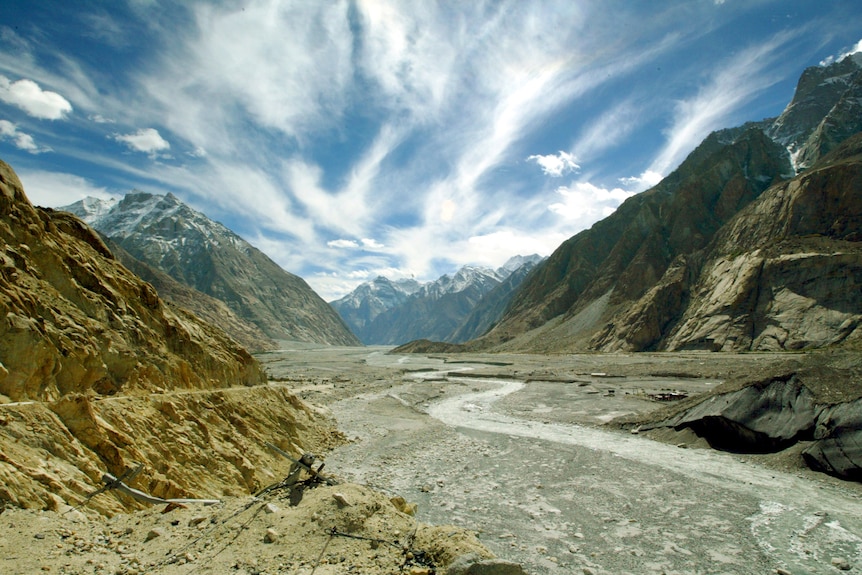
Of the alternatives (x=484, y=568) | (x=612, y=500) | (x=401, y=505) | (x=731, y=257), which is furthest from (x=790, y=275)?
(x=484, y=568)

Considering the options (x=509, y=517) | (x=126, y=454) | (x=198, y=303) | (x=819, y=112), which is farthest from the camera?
(x=198, y=303)

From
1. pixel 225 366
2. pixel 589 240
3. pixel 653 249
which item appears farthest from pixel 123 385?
pixel 589 240

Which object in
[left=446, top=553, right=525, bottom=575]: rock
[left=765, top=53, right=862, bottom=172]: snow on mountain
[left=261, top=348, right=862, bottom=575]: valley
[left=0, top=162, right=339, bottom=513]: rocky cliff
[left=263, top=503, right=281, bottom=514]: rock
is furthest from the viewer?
[left=765, top=53, right=862, bottom=172]: snow on mountain

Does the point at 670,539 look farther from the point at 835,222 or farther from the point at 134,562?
the point at 835,222

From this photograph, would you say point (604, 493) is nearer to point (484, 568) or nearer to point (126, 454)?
point (484, 568)

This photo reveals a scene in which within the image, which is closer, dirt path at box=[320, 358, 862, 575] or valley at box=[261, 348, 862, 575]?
dirt path at box=[320, 358, 862, 575]

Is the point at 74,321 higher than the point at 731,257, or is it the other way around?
the point at 731,257

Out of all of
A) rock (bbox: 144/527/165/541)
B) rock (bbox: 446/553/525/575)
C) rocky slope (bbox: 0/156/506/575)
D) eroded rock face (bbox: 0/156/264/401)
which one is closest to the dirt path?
rock (bbox: 446/553/525/575)

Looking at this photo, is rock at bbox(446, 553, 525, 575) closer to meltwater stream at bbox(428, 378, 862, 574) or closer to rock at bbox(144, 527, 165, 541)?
rock at bbox(144, 527, 165, 541)
